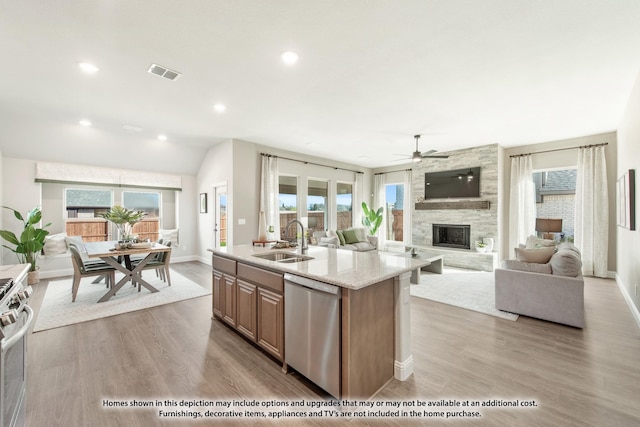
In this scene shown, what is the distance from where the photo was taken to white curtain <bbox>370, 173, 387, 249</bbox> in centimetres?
901

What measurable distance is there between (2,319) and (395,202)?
8936mm

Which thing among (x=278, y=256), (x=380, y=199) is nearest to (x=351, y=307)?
(x=278, y=256)

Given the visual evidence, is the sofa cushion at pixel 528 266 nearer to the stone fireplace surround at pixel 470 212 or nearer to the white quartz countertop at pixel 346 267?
the white quartz countertop at pixel 346 267

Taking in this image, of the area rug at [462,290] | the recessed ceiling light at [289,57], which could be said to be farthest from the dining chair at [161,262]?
the area rug at [462,290]

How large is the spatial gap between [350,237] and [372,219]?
6.08 ft

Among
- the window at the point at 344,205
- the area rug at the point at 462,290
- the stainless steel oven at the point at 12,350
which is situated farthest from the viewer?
the window at the point at 344,205

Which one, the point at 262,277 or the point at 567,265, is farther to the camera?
the point at 567,265

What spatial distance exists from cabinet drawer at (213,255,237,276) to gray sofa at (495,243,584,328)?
3.50m

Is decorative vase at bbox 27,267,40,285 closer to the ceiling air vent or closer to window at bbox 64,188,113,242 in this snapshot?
window at bbox 64,188,113,242

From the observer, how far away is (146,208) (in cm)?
692

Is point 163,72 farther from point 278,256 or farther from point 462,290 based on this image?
point 462,290

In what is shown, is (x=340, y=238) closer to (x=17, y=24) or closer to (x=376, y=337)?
(x=376, y=337)

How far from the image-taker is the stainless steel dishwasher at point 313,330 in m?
1.82

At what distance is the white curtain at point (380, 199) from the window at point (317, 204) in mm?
2066
